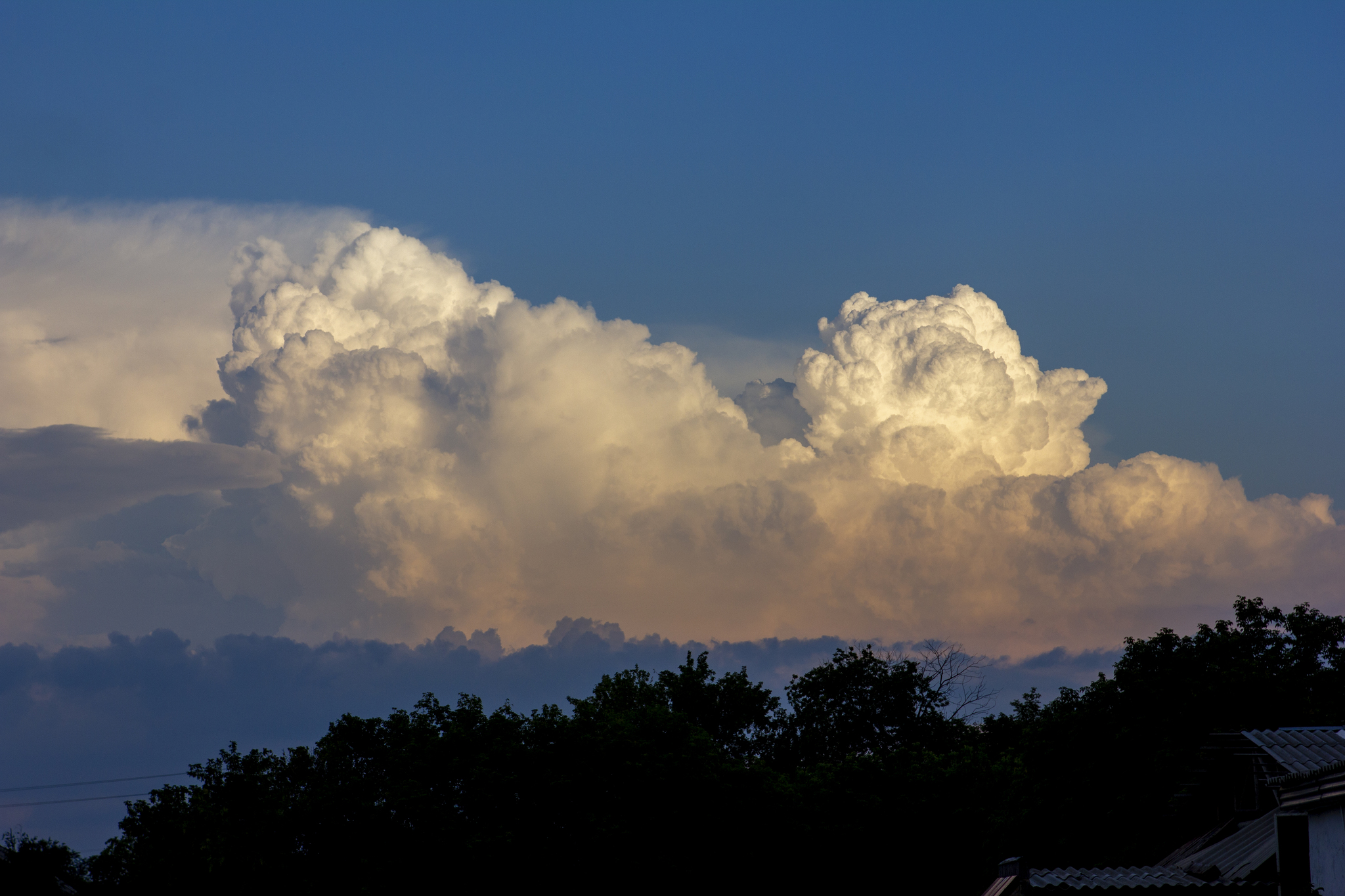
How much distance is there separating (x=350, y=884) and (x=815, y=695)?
33663mm

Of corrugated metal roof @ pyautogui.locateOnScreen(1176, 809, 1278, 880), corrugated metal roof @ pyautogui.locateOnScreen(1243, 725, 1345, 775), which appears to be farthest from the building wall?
corrugated metal roof @ pyautogui.locateOnScreen(1176, 809, 1278, 880)

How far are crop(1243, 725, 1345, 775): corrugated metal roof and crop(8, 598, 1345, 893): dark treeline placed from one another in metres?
5.71

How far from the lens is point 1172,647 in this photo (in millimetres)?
37094

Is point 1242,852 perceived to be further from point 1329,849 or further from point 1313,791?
point 1313,791

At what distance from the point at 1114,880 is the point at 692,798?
23.8 m

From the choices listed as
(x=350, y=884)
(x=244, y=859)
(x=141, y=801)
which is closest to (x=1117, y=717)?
(x=350, y=884)

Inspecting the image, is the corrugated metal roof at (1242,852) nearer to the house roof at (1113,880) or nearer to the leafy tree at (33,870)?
the house roof at (1113,880)

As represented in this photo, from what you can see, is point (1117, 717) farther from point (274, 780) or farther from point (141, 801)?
point (141, 801)

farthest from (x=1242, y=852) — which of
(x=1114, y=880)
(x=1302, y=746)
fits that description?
(x=1114, y=880)

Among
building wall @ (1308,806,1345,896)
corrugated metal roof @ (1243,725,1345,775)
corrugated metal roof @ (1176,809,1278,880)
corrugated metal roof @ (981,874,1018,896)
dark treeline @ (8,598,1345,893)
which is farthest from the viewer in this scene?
dark treeline @ (8,598,1345,893)

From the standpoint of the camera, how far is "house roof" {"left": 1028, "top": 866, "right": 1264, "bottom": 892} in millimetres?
19109

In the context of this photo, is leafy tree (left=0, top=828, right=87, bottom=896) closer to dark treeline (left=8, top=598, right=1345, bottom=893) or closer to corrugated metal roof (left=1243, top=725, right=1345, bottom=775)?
dark treeline (left=8, top=598, right=1345, bottom=893)

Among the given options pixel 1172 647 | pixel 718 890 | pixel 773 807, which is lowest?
pixel 718 890

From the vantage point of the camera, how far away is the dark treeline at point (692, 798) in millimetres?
33375
